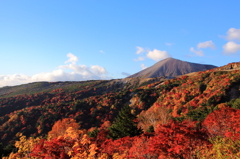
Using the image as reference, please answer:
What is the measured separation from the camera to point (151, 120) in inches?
1833

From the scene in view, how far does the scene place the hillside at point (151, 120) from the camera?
56.1 ft

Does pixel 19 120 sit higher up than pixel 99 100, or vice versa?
pixel 99 100

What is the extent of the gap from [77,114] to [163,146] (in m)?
82.0

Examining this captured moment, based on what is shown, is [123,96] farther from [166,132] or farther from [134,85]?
[166,132]

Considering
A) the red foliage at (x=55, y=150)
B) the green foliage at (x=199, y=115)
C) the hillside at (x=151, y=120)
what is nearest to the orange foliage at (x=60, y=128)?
the hillside at (x=151, y=120)

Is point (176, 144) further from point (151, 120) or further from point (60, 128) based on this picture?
point (60, 128)

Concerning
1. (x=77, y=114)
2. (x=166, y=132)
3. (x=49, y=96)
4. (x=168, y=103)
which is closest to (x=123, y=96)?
(x=77, y=114)

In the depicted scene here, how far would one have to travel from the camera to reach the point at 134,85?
16525cm

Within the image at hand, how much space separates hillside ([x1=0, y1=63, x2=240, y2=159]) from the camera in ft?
56.1

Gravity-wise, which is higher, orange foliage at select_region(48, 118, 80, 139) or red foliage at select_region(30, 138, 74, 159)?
red foliage at select_region(30, 138, 74, 159)

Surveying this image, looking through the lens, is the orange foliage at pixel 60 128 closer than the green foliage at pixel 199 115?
No

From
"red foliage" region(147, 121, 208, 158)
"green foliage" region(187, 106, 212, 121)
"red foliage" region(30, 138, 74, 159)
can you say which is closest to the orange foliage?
"red foliage" region(30, 138, 74, 159)

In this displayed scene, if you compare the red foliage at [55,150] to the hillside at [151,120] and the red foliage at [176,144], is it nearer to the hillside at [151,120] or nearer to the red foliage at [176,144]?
the hillside at [151,120]

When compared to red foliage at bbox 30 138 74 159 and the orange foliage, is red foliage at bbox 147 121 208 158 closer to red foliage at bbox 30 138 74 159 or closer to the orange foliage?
red foliage at bbox 30 138 74 159
